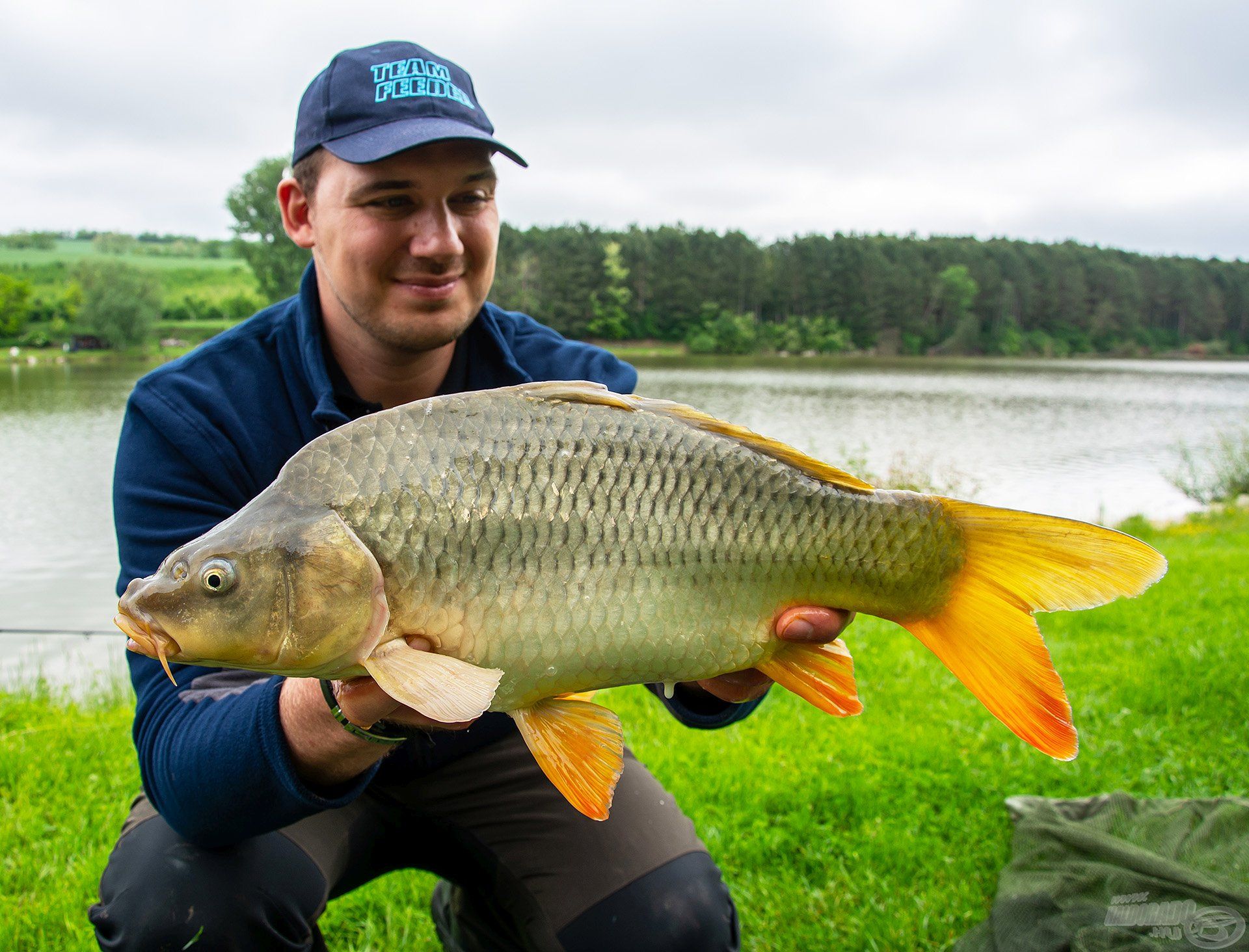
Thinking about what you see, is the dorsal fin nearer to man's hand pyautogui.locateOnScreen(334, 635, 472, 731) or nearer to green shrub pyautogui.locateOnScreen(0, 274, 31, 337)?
man's hand pyautogui.locateOnScreen(334, 635, 472, 731)

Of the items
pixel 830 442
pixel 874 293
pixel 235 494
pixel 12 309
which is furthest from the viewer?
pixel 874 293

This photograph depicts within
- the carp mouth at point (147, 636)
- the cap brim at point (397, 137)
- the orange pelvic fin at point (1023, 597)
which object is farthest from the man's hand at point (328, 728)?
the cap brim at point (397, 137)

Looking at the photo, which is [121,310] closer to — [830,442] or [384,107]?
[830,442]

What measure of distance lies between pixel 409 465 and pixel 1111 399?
67.4ft

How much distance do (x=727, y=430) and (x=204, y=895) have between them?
1.01m

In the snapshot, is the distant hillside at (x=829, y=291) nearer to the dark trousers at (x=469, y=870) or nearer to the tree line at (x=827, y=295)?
the tree line at (x=827, y=295)

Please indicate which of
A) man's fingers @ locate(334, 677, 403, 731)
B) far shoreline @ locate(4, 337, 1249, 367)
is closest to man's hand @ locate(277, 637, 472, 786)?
man's fingers @ locate(334, 677, 403, 731)

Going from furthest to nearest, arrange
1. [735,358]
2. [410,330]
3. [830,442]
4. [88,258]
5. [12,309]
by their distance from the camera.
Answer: [88,258] < [12,309] < [735,358] < [830,442] < [410,330]

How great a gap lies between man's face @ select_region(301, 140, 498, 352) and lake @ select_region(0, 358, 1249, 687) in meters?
2.82

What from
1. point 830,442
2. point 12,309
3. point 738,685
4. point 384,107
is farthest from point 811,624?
point 12,309

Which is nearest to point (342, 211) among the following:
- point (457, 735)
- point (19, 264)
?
point (457, 735)

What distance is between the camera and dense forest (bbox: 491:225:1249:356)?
38.2 m

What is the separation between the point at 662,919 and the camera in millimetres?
1442

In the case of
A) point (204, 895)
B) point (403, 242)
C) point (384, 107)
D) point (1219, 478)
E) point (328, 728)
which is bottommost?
point (1219, 478)
